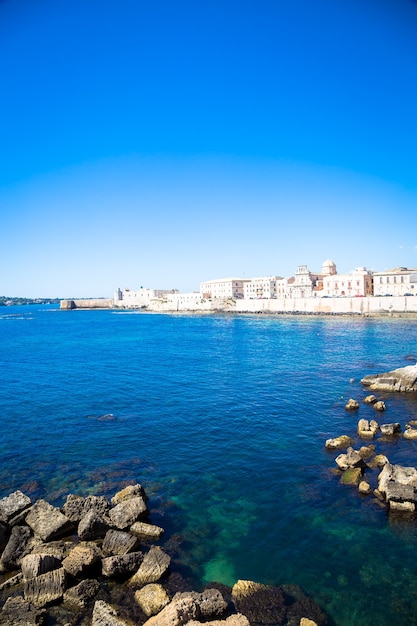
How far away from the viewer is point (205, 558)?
1055cm

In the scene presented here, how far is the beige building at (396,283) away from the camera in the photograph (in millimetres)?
88312

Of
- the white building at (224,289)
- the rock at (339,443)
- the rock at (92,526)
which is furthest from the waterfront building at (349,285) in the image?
the rock at (92,526)

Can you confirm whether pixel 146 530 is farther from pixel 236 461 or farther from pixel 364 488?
pixel 364 488

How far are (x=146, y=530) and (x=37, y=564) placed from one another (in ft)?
9.95

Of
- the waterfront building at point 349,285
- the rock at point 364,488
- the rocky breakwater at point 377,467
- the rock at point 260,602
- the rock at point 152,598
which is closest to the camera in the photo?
the rock at point 260,602

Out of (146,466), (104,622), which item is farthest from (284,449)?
(104,622)

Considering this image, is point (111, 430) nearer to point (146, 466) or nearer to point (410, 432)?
point (146, 466)

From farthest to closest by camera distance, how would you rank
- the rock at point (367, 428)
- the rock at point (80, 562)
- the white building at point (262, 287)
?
the white building at point (262, 287)
the rock at point (367, 428)
the rock at point (80, 562)

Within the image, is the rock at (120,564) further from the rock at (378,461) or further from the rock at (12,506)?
the rock at (378,461)

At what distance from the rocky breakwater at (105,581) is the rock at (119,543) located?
24mm

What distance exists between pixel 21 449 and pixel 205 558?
10.9 m

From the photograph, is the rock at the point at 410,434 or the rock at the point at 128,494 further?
the rock at the point at 410,434

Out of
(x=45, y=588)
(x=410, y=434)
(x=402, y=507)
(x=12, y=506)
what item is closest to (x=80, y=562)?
(x=45, y=588)

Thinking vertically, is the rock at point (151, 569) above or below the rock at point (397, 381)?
below
